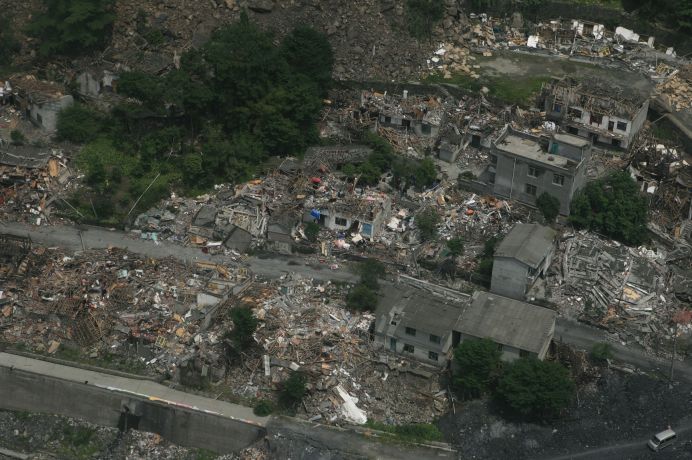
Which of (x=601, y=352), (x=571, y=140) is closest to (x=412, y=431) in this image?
(x=601, y=352)

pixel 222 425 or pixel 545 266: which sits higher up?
pixel 545 266

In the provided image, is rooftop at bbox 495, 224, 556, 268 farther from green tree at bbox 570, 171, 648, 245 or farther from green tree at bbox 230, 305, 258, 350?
green tree at bbox 230, 305, 258, 350

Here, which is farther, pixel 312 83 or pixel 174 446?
pixel 312 83

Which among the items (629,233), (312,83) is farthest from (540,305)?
(312,83)

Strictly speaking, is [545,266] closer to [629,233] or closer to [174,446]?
[629,233]

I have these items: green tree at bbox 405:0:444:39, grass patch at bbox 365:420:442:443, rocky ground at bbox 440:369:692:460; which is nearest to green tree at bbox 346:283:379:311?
grass patch at bbox 365:420:442:443
